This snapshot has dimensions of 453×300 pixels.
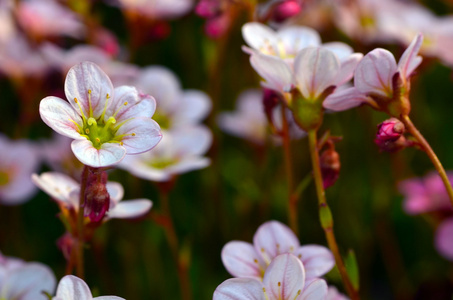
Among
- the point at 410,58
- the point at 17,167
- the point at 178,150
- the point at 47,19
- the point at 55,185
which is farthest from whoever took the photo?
the point at 47,19

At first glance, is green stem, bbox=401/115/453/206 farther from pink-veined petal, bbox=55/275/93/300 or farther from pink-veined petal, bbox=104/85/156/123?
pink-veined petal, bbox=55/275/93/300

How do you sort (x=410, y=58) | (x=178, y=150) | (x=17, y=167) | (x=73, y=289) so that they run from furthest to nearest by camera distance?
(x=17, y=167) → (x=178, y=150) → (x=410, y=58) → (x=73, y=289)

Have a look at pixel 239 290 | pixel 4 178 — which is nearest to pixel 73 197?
pixel 239 290

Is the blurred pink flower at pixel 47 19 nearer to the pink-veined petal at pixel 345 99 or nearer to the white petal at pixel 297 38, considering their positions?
the white petal at pixel 297 38

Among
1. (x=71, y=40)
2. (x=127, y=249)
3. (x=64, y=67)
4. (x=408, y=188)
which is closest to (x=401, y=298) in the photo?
(x=408, y=188)

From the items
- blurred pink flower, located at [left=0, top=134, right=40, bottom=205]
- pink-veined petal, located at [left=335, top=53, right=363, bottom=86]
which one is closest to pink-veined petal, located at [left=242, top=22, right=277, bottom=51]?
pink-veined petal, located at [left=335, top=53, right=363, bottom=86]

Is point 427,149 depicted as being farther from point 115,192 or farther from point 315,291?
point 115,192
